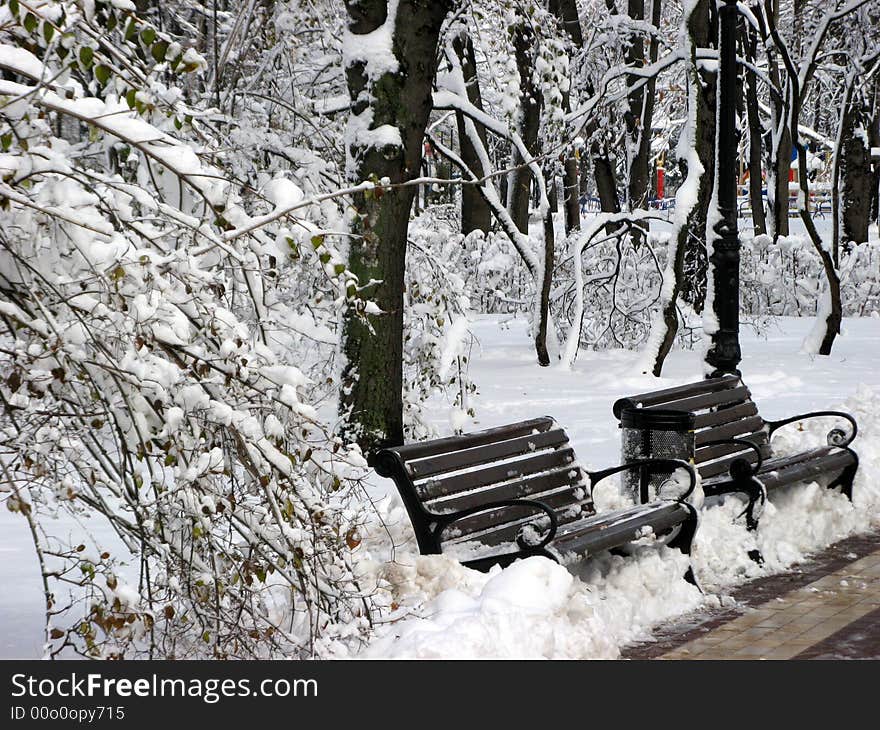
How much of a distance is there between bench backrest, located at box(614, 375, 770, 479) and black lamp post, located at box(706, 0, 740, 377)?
98 centimetres

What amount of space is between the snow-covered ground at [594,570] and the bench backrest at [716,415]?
47cm

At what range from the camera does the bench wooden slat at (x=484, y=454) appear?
229 inches

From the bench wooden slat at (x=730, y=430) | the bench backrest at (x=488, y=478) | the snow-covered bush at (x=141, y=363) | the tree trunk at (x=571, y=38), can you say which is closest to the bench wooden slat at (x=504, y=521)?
the bench backrest at (x=488, y=478)

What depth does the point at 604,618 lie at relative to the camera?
5652mm

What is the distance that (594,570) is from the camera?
6.17 m

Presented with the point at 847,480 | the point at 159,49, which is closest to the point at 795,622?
the point at 847,480

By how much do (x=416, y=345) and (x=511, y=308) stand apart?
39.8 feet

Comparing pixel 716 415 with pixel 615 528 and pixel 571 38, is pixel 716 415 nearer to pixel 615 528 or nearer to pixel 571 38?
pixel 615 528

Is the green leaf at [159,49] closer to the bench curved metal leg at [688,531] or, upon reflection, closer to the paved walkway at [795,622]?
the paved walkway at [795,622]

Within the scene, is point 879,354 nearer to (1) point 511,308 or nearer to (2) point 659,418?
(1) point 511,308

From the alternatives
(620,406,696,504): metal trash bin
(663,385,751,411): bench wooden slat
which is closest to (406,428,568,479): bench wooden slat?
(620,406,696,504): metal trash bin

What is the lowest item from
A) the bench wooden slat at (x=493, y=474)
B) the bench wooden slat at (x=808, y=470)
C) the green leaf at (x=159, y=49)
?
the bench wooden slat at (x=808, y=470)

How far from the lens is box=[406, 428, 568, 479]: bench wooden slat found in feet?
19.1
